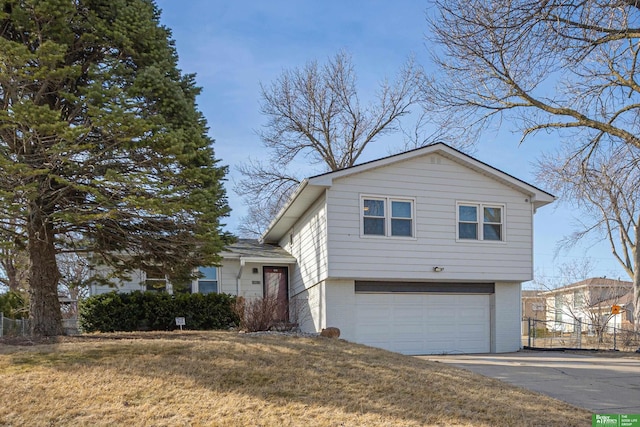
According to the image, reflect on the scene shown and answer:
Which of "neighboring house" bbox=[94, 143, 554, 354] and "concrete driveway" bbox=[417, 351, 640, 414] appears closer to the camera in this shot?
"concrete driveway" bbox=[417, 351, 640, 414]

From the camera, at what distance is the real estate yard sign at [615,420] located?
6.83 meters

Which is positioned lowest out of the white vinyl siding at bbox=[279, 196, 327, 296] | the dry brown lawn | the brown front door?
the dry brown lawn

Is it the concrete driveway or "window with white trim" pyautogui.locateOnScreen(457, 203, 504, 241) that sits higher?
"window with white trim" pyautogui.locateOnScreen(457, 203, 504, 241)

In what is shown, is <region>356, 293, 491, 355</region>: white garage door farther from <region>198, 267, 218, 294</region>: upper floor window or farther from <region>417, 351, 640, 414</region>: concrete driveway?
<region>198, 267, 218, 294</region>: upper floor window

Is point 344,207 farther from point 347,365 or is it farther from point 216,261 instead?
point 347,365

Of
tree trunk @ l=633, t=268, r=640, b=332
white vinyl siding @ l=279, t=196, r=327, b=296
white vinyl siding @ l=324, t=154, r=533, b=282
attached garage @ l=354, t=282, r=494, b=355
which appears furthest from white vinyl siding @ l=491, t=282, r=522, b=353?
tree trunk @ l=633, t=268, r=640, b=332

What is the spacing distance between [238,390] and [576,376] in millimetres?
6968

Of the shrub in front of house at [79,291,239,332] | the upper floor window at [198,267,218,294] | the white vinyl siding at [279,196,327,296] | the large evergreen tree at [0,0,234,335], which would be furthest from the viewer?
the upper floor window at [198,267,218,294]

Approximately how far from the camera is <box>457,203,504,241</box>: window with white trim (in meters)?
15.0

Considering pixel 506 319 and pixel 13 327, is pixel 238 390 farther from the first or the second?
pixel 506 319

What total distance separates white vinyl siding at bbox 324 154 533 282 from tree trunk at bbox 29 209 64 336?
6.44 metres

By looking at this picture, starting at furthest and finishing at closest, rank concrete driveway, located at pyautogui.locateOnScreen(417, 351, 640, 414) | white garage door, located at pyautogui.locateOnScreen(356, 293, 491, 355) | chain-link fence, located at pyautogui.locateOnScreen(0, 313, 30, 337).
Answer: white garage door, located at pyautogui.locateOnScreen(356, 293, 491, 355) < chain-link fence, located at pyautogui.locateOnScreen(0, 313, 30, 337) < concrete driveway, located at pyautogui.locateOnScreen(417, 351, 640, 414)

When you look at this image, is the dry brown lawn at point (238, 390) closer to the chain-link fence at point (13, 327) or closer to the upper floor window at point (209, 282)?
the chain-link fence at point (13, 327)

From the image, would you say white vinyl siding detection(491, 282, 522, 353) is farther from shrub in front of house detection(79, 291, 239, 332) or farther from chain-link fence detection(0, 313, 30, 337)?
chain-link fence detection(0, 313, 30, 337)
